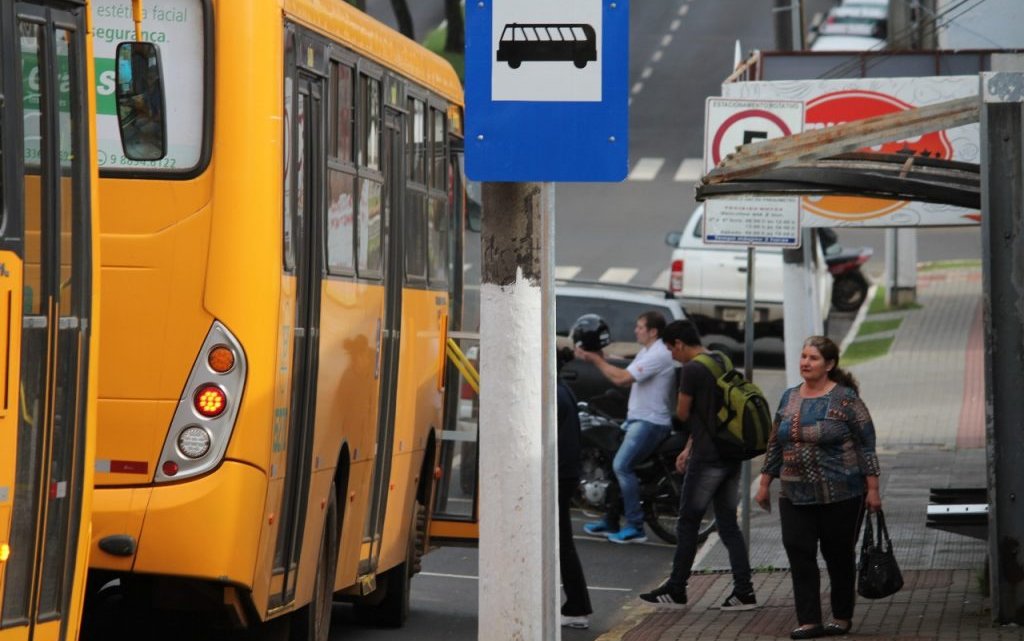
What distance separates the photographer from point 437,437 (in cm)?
1260

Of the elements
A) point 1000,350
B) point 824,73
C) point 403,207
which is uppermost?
point 824,73

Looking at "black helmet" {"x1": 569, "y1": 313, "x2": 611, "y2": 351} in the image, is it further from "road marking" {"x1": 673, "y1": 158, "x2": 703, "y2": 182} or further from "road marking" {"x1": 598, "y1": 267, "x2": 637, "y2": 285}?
"road marking" {"x1": 673, "y1": 158, "x2": 703, "y2": 182}

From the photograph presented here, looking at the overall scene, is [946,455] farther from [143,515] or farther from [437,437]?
[143,515]

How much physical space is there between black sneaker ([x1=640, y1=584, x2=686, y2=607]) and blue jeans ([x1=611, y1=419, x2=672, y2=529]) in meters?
3.59

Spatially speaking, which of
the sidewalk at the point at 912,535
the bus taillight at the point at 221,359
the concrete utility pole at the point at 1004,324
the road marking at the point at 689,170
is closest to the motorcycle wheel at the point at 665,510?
the sidewalk at the point at 912,535

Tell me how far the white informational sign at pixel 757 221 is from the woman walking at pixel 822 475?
3.51m

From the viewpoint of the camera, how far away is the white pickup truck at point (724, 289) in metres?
27.6

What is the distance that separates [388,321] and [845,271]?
22.3m

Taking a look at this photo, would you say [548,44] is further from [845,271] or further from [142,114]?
[845,271]

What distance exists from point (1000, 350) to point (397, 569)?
12.1 feet

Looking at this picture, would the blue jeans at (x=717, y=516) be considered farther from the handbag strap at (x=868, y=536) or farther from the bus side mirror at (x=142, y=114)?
the bus side mirror at (x=142, y=114)

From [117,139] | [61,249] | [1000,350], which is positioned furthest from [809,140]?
[61,249]

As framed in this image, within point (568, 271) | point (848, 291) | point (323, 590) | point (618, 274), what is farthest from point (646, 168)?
point (323, 590)

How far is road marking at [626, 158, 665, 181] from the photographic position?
149 feet
